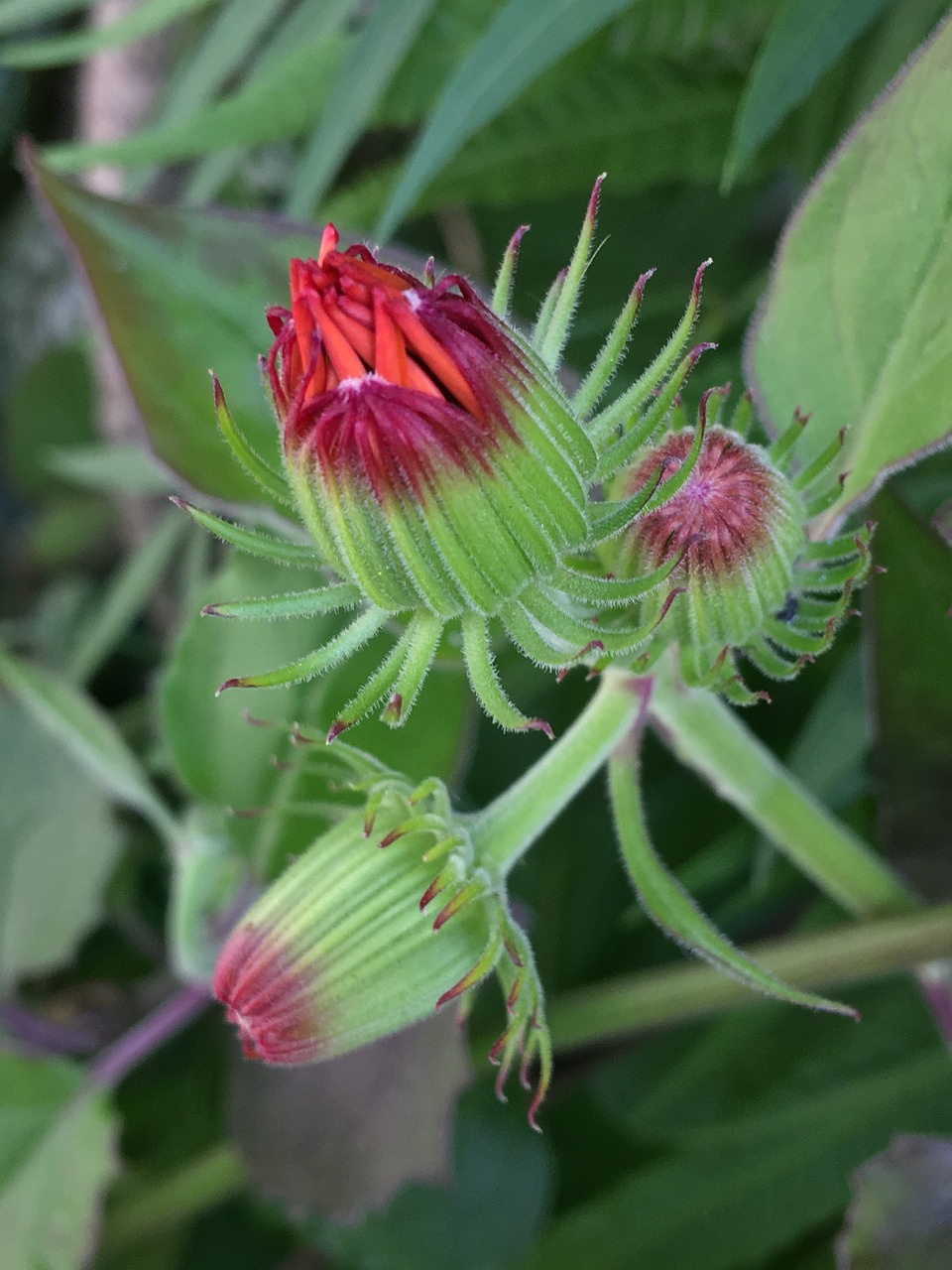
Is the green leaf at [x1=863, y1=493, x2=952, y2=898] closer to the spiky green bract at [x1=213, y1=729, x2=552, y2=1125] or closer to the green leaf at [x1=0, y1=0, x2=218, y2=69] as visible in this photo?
the spiky green bract at [x1=213, y1=729, x2=552, y2=1125]

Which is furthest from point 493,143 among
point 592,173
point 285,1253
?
point 285,1253

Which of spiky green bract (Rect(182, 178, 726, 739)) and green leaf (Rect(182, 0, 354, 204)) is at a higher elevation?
green leaf (Rect(182, 0, 354, 204))

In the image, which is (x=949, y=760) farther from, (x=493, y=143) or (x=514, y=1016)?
(x=493, y=143)

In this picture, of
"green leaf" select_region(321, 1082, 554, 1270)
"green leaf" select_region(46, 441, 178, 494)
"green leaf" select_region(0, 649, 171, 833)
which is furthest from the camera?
"green leaf" select_region(46, 441, 178, 494)

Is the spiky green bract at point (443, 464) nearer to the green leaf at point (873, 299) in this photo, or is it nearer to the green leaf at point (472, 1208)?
the green leaf at point (873, 299)

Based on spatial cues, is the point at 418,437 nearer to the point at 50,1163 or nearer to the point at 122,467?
the point at 50,1163

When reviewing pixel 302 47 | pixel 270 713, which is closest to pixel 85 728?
pixel 270 713

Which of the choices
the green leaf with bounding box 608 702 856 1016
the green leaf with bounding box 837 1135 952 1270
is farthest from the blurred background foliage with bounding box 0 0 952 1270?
the green leaf with bounding box 608 702 856 1016

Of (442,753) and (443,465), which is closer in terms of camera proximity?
(443,465)
